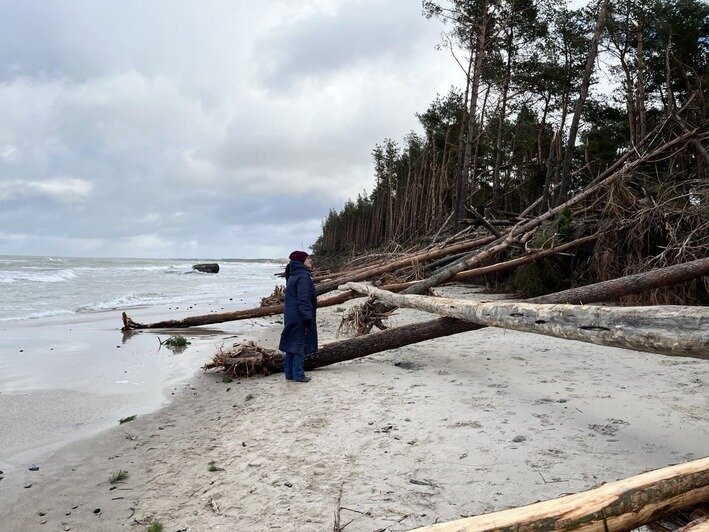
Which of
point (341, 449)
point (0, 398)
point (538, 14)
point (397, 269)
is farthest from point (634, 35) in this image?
point (0, 398)

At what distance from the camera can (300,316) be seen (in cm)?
619

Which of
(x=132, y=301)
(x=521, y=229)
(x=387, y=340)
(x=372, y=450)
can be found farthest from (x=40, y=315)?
(x=372, y=450)

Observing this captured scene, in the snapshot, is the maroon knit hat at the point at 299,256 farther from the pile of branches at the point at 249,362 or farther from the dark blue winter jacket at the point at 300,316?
the pile of branches at the point at 249,362

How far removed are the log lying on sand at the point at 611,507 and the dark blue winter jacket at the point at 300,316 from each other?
4.54 metres

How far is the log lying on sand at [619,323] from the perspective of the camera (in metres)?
3.00

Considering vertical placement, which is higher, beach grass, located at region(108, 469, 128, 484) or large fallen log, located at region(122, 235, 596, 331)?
large fallen log, located at region(122, 235, 596, 331)

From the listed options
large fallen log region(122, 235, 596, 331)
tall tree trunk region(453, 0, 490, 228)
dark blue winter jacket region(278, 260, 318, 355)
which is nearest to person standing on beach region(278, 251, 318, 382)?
dark blue winter jacket region(278, 260, 318, 355)

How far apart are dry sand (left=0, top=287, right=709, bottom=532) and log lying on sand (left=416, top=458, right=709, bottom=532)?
1.16m

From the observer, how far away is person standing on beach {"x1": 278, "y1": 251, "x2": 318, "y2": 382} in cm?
616

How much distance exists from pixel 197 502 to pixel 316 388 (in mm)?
2527

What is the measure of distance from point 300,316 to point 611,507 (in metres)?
4.79

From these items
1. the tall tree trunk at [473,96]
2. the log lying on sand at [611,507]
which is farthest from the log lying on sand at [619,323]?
the tall tree trunk at [473,96]

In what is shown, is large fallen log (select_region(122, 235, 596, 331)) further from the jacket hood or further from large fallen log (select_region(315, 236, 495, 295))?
the jacket hood

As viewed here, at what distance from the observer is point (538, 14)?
64.4 feet
